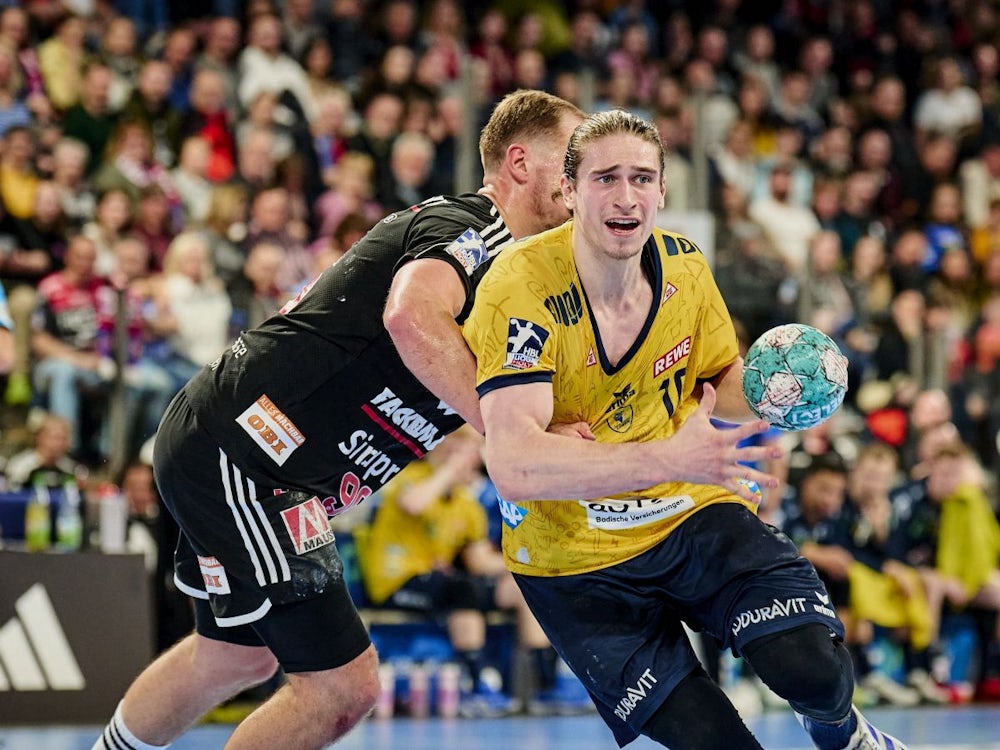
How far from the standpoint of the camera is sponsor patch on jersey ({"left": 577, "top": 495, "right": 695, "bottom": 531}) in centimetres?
450

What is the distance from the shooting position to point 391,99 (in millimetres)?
12133

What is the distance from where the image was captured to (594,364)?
4.43 m

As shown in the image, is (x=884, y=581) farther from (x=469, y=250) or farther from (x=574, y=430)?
(x=574, y=430)

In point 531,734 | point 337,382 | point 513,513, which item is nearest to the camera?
point 513,513

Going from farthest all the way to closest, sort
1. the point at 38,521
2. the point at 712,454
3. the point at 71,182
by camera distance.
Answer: the point at 71,182
the point at 38,521
the point at 712,454

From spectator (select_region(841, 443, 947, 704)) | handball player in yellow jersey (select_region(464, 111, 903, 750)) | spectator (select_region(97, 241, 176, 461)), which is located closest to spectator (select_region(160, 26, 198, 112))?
spectator (select_region(97, 241, 176, 461))

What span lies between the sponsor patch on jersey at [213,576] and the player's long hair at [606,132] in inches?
68.8

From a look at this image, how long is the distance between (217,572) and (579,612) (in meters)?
1.26

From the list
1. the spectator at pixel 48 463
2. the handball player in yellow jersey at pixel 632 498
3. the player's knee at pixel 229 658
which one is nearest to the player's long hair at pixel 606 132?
the handball player in yellow jersey at pixel 632 498

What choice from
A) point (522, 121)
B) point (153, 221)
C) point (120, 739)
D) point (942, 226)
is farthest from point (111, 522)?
point (942, 226)

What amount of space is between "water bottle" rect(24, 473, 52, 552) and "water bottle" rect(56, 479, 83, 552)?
0.06m

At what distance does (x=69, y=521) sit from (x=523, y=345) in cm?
522

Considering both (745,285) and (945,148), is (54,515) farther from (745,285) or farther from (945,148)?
(945,148)

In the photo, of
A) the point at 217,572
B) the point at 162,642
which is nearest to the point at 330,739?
the point at 217,572
